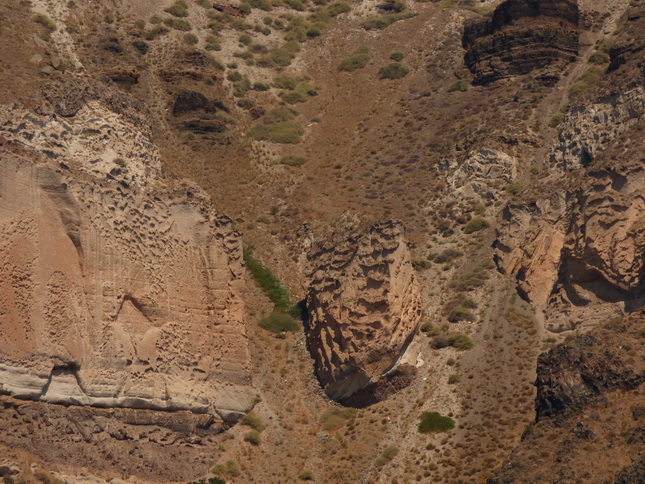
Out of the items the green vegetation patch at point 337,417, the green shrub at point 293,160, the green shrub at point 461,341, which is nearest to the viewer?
the green vegetation patch at point 337,417

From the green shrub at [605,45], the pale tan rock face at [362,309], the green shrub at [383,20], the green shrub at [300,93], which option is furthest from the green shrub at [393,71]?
the pale tan rock face at [362,309]

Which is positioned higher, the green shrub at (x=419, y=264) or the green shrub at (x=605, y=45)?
the green shrub at (x=605, y=45)

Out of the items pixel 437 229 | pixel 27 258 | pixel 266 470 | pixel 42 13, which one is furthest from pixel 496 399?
pixel 42 13

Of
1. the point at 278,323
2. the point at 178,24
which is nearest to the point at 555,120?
the point at 278,323

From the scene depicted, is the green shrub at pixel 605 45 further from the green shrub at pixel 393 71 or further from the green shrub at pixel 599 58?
the green shrub at pixel 393 71

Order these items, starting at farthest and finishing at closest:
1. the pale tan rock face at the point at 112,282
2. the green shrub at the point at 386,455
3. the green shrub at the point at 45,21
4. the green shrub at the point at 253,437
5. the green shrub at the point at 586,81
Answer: the green shrub at the point at 45,21, the green shrub at the point at 586,81, the green shrub at the point at 253,437, the green shrub at the point at 386,455, the pale tan rock face at the point at 112,282

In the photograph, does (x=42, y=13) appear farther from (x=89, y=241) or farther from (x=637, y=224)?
(x=637, y=224)
